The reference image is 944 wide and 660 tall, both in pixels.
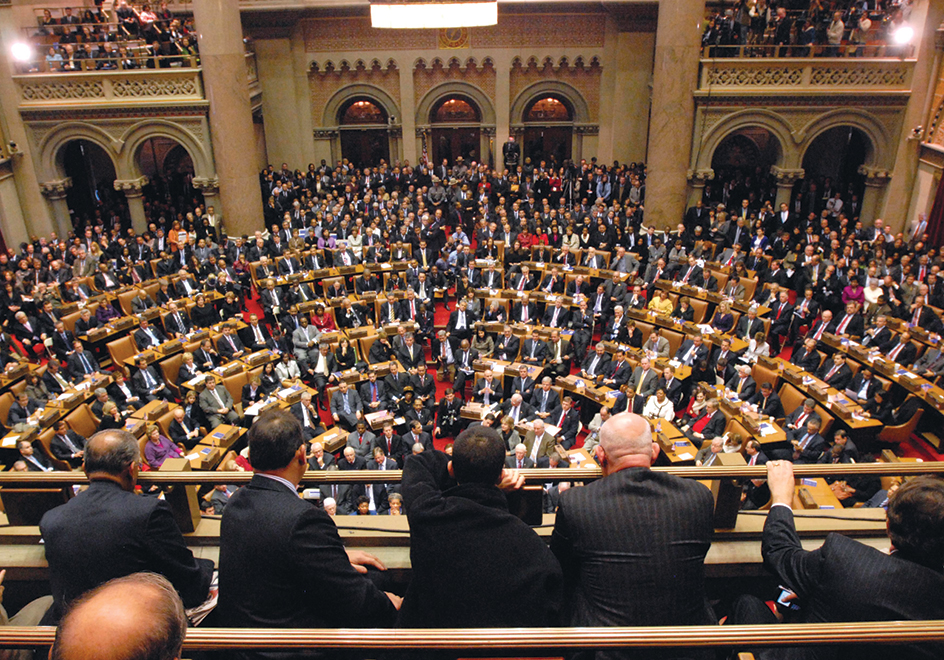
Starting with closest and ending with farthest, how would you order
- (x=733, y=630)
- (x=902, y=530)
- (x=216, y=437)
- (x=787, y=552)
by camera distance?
(x=733, y=630) → (x=902, y=530) → (x=787, y=552) → (x=216, y=437)

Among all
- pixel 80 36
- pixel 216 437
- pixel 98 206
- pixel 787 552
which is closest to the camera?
pixel 787 552

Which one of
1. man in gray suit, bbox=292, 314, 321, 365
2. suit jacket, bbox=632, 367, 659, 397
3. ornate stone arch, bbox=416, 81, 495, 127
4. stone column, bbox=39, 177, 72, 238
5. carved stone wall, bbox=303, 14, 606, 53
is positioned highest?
carved stone wall, bbox=303, 14, 606, 53

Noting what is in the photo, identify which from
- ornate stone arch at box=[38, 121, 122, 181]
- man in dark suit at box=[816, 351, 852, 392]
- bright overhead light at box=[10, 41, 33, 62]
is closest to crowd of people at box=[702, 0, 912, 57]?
man in dark suit at box=[816, 351, 852, 392]

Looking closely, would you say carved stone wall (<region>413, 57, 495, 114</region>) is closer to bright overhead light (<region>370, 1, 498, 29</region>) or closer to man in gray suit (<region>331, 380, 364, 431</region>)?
man in gray suit (<region>331, 380, 364, 431</region>)

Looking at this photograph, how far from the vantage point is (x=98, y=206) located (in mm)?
21719

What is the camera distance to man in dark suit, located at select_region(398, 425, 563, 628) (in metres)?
2.25

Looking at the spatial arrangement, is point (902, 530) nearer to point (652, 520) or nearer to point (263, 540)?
point (652, 520)

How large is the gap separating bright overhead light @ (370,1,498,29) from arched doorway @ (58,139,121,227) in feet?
54.0

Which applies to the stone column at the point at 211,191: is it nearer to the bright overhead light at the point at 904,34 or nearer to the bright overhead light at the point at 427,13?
the bright overhead light at the point at 427,13

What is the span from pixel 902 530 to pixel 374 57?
23.4m

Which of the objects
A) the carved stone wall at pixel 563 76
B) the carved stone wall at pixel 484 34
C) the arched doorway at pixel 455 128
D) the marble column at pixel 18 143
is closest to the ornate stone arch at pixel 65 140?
the marble column at pixel 18 143

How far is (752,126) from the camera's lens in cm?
1806

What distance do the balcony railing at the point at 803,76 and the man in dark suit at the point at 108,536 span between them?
58.4ft

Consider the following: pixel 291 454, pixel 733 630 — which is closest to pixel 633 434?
pixel 733 630
